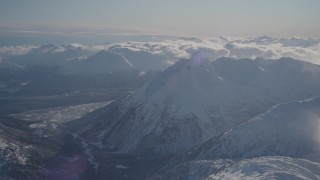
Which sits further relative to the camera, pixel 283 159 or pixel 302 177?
pixel 283 159

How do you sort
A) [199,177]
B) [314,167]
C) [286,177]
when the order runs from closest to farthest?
1. [286,177]
2. [314,167]
3. [199,177]

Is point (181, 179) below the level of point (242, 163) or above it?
below

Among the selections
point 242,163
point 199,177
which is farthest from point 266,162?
point 199,177

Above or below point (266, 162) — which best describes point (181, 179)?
below

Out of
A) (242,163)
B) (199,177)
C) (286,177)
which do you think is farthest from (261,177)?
(199,177)

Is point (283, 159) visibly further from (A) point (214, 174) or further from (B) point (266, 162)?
(A) point (214, 174)

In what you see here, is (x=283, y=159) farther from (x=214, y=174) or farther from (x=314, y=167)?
(x=214, y=174)

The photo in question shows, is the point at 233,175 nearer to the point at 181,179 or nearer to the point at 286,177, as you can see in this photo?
the point at 286,177

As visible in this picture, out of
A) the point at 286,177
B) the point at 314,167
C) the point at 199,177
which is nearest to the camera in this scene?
the point at 286,177
